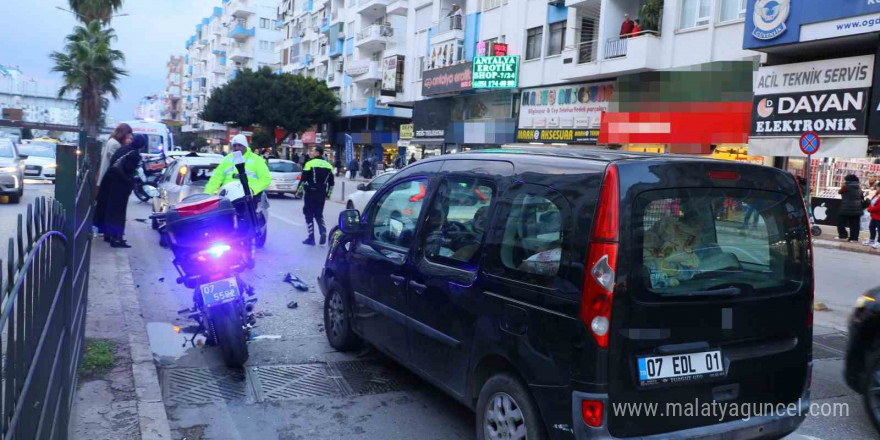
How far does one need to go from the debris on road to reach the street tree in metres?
48.0

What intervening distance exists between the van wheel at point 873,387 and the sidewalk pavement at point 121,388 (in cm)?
424

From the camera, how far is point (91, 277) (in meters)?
7.50

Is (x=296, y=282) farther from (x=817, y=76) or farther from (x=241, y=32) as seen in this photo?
(x=241, y=32)

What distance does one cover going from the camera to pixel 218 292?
5.06 metres

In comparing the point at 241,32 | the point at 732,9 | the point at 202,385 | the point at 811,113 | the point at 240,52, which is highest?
the point at 241,32

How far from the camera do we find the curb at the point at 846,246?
15979mm

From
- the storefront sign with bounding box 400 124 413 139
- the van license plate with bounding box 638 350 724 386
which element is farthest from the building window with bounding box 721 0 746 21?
the storefront sign with bounding box 400 124 413 139

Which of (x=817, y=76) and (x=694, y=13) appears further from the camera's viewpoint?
(x=694, y=13)

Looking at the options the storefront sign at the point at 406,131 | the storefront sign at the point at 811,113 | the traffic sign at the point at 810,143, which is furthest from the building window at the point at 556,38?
the storefront sign at the point at 406,131

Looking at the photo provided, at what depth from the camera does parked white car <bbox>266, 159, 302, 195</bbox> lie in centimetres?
2308

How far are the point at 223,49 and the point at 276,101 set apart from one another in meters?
47.8

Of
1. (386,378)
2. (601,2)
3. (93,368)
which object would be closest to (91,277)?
(93,368)

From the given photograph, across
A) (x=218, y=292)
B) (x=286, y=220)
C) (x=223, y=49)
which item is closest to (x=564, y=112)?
(x=286, y=220)

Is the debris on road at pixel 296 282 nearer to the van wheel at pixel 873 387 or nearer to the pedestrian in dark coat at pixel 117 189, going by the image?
the pedestrian in dark coat at pixel 117 189
